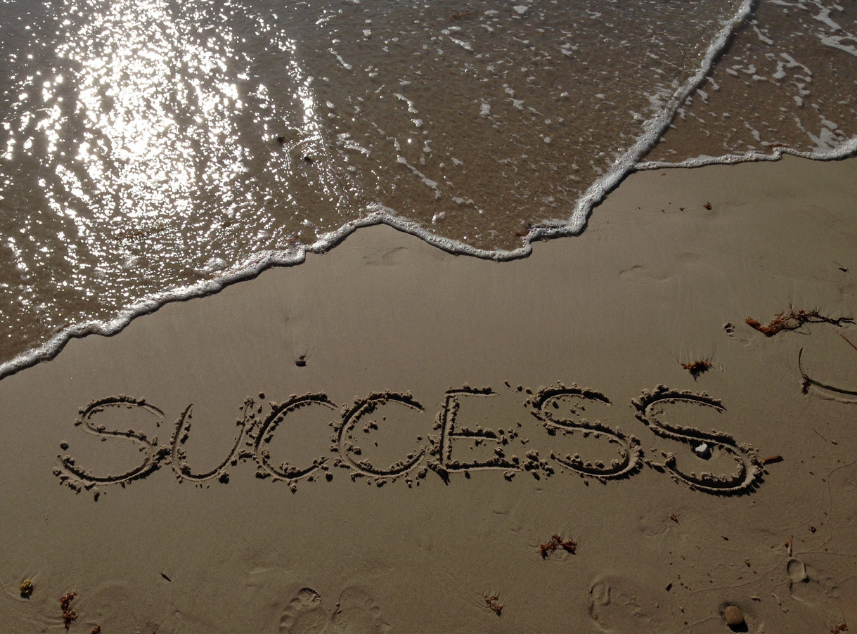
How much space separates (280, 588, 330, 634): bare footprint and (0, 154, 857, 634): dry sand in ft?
0.04

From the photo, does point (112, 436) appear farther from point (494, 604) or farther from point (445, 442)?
point (494, 604)

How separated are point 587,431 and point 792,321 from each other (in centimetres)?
179

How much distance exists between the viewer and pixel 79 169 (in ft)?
16.8

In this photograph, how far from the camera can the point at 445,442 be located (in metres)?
3.63

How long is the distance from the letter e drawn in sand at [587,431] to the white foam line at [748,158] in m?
2.65

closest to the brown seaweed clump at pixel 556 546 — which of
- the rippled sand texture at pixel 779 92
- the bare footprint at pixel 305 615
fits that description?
the bare footprint at pixel 305 615

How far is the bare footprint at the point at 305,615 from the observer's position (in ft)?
9.84

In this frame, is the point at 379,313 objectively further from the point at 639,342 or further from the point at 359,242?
the point at 639,342

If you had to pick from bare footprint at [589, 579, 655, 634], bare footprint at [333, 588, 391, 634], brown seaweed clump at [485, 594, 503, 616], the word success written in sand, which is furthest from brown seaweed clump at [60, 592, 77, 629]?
bare footprint at [589, 579, 655, 634]

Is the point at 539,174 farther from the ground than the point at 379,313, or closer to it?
farther from the ground

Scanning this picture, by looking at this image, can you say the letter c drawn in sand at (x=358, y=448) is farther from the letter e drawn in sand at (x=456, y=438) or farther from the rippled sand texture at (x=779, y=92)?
the rippled sand texture at (x=779, y=92)

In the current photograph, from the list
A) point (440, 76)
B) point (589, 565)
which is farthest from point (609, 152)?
point (589, 565)

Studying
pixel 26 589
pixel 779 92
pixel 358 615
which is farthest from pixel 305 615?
pixel 779 92

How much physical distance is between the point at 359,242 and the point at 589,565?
9.49 ft
